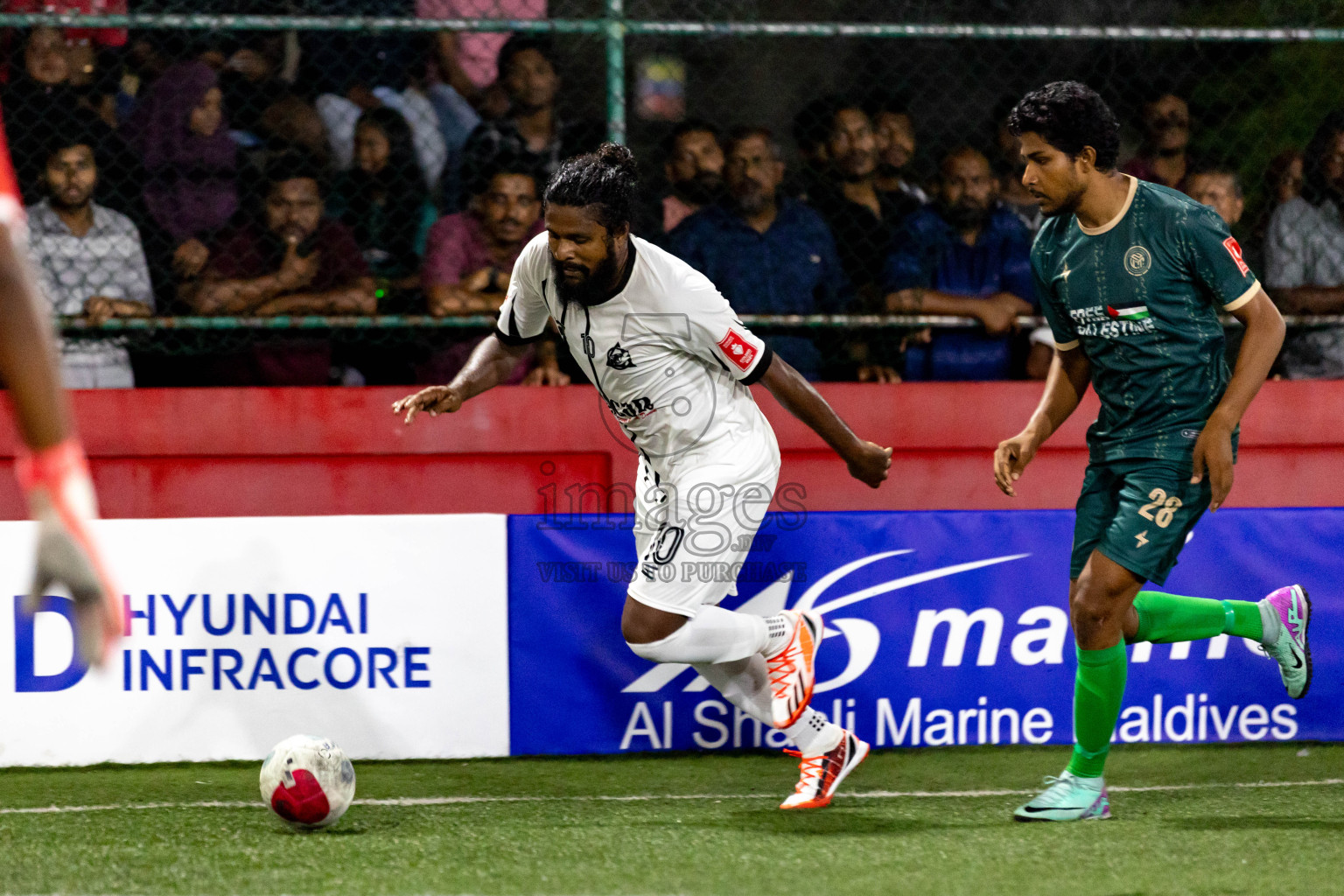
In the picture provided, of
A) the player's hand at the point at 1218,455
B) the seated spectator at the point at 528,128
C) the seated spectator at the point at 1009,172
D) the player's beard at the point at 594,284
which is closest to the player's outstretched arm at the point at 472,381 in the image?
the player's beard at the point at 594,284

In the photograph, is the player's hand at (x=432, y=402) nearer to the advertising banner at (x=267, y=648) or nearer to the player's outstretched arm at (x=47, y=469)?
the advertising banner at (x=267, y=648)

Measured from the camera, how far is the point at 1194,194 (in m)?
5.86

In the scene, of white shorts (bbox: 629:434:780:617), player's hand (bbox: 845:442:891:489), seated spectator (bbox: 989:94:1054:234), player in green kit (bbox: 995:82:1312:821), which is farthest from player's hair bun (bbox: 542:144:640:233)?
seated spectator (bbox: 989:94:1054:234)

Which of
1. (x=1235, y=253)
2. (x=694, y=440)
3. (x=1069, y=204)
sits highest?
(x=1069, y=204)

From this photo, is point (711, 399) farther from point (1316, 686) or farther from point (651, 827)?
point (1316, 686)

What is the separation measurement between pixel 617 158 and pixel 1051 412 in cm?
147

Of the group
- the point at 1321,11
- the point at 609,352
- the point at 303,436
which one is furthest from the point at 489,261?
the point at 1321,11

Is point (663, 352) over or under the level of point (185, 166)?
under

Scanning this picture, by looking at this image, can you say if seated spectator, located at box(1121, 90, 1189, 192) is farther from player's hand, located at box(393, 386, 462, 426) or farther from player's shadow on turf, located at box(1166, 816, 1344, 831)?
player's hand, located at box(393, 386, 462, 426)

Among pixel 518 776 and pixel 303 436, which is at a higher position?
pixel 303 436

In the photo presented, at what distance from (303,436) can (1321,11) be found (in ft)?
15.6

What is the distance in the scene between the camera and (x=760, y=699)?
4.14m

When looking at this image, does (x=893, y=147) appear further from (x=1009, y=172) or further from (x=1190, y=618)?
(x=1190, y=618)

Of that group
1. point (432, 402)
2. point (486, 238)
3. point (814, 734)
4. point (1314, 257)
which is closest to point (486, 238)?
point (486, 238)
